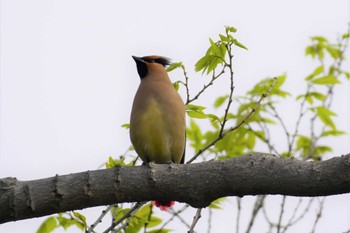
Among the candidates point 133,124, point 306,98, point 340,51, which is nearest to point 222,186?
point 133,124

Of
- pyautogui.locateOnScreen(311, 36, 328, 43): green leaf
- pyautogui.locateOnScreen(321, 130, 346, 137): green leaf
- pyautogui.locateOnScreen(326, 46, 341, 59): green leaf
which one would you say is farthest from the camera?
pyautogui.locateOnScreen(326, 46, 341, 59): green leaf

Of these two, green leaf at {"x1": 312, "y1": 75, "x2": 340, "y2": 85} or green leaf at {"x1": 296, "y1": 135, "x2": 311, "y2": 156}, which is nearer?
green leaf at {"x1": 312, "y1": 75, "x2": 340, "y2": 85}

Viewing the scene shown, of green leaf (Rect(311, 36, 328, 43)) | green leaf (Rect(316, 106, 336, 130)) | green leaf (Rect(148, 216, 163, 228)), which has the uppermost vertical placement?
green leaf (Rect(311, 36, 328, 43))

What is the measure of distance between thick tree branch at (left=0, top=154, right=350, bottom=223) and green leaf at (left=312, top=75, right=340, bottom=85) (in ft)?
8.93

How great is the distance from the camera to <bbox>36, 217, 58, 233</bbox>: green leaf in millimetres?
4602

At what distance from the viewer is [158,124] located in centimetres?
487

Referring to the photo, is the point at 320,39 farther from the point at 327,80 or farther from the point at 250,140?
the point at 250,140

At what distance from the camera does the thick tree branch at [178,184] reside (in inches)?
121

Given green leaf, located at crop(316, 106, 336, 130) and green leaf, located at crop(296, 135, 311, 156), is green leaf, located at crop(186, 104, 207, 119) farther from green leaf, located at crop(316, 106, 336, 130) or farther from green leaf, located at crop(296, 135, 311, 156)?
green leaf, located at crop(296, 135, 311, 156)

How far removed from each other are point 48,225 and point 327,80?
2659mm

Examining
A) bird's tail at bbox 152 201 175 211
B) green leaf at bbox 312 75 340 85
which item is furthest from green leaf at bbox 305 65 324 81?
bird's tail at bbox 152 201 175 211

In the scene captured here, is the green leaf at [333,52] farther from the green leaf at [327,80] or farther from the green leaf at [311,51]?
the green leaf at [327,80]

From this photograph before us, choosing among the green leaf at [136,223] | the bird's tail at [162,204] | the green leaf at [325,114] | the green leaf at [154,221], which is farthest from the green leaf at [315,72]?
the green leaf at [136,223]

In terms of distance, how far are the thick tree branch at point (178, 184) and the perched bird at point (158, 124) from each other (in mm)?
1415
